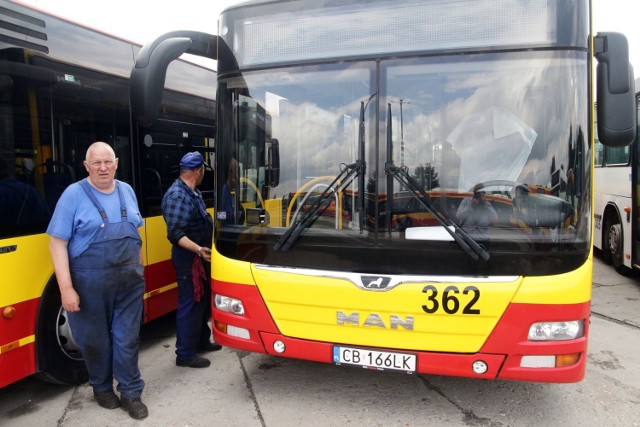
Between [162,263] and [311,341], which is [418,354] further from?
[162,263]

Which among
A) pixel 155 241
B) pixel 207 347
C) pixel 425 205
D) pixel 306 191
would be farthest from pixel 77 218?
pixel 425 205

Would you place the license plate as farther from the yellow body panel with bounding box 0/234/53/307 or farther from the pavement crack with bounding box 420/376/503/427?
the yellow body panel with bounding box 0/234/53/307

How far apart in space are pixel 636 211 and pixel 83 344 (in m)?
7.37

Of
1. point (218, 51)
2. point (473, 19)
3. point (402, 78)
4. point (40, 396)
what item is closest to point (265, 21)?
point (218, 51)

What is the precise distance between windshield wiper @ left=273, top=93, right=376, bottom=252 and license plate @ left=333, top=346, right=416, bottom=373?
75 cm

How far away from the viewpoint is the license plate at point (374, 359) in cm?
316

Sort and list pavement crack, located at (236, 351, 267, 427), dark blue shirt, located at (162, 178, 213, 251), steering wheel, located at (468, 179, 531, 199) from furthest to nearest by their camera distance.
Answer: dark blue shirt, located at (162, 178, 213, 251), pavement crack, located at (236, 351, 267, 427), steering wheel, located at (468, 179, 531, 199)

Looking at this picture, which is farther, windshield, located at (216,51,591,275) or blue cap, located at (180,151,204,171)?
blue cap, located at (180,151,204,171)

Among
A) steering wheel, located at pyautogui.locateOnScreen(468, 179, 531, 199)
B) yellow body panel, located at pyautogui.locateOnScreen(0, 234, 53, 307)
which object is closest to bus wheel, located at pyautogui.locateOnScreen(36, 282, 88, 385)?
yellow body panel, located at pyautogui.locateOnScreen(0, 234, 53, 307)

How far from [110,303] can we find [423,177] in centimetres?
223

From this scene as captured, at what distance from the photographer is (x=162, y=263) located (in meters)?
4.96

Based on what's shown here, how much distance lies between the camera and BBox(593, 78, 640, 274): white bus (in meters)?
7.55

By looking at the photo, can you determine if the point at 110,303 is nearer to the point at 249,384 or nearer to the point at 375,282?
the point at 249,384

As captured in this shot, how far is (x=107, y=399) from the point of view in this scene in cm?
365
